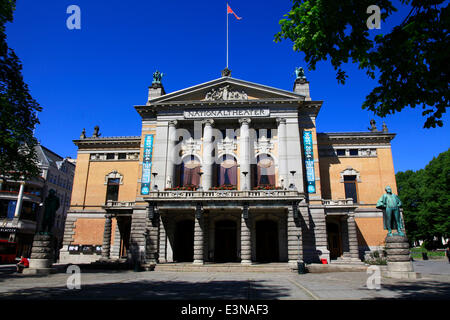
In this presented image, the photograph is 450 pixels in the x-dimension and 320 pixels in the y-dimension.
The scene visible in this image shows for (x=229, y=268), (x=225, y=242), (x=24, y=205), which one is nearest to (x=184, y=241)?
(x=225, y=242)

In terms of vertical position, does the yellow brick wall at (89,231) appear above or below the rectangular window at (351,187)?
below

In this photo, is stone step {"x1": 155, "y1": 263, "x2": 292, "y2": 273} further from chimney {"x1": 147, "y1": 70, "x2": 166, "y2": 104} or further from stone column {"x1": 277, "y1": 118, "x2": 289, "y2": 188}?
chimney {"x1": 147, "y1": 70, "x2": 166, "y2": 104}

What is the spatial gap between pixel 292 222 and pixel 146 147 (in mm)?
18335

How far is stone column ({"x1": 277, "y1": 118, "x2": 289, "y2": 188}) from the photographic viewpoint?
31.6 meters

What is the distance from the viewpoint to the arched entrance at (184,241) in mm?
30875

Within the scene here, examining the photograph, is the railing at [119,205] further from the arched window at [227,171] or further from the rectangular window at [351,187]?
the rectangular window at [351,187]

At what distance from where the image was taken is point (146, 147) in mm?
34344

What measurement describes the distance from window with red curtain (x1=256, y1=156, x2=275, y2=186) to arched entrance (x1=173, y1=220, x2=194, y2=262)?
28.8 feet

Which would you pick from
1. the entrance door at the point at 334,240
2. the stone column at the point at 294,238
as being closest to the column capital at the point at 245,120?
the stone column at the point at 294,238

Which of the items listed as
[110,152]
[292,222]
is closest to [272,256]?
[292,222]

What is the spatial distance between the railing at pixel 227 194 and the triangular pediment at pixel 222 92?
37.6 feet

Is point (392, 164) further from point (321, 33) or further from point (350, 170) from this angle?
point (321, 33)

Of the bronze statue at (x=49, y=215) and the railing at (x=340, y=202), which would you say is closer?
the bronze statue at (x=49, y=215)

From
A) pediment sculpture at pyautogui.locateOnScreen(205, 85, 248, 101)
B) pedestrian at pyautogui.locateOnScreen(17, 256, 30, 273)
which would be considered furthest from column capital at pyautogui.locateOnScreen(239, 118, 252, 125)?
pedestrian at pyautogui.locateOnScreen(17, 256, 30, 273)
